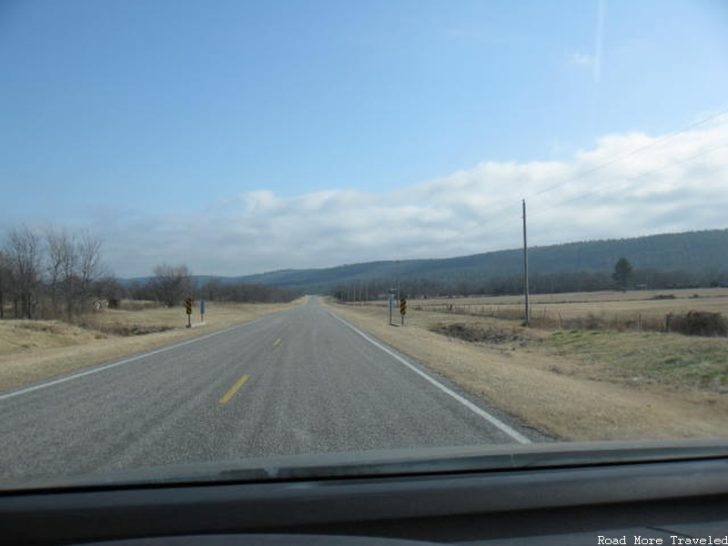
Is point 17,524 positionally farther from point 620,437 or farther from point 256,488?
point 620,437

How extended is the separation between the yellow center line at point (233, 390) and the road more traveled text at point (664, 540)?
7.58m

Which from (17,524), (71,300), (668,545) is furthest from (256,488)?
(71,300)

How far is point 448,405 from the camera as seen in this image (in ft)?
31.7

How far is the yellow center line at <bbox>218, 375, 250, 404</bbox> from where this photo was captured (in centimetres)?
1009

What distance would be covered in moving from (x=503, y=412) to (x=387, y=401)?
192 centimetres

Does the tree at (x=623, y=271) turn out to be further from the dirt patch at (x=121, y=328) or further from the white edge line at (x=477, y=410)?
the white edge line at (x=477, y=410)

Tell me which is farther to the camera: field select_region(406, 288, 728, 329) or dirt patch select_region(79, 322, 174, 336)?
dirt patch select_region(79, 322, 174, 336)

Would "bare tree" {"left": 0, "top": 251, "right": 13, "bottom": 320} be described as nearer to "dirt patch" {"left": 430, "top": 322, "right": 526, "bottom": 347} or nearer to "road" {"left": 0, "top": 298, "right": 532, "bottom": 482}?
"dirt patch" {"left": 430, "top": 322, "right": 526, "bottom": 347}

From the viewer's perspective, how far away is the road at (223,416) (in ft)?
21.6

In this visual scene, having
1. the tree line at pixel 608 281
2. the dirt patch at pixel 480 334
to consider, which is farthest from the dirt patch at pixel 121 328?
the tree line at pixel 608 281

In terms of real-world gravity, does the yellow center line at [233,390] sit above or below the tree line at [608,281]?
below

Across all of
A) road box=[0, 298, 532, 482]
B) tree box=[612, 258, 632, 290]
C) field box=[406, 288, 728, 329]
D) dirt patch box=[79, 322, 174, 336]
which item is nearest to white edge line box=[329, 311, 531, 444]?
road box=[0, 298, 532, 482]

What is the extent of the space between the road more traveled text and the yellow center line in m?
7.58

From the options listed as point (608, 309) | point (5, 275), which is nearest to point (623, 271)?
point (608, 309)
